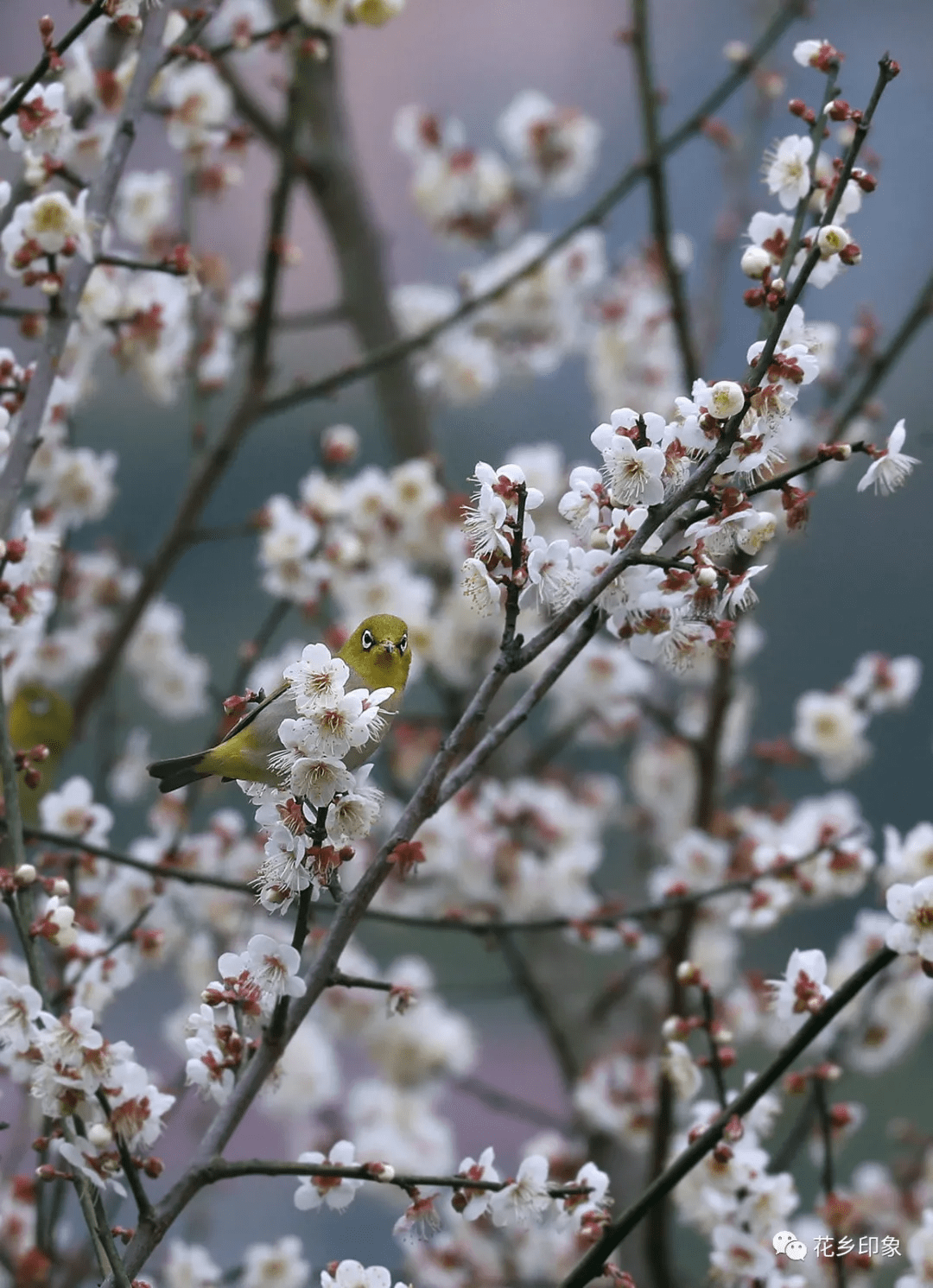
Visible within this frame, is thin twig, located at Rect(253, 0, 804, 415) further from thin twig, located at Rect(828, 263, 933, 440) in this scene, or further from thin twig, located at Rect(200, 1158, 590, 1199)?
thin twig, located at Rect(200, 1158, 590, 1199)

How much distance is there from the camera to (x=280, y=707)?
1.28 m

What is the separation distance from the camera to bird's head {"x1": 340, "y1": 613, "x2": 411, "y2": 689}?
4.12 feet

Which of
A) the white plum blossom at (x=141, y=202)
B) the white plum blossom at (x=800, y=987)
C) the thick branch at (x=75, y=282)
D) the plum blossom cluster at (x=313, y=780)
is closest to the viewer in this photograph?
the plum blossom cluster at (x=313, y=780)

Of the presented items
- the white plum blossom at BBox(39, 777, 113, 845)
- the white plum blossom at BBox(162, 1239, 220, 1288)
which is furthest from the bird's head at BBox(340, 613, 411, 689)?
the white plum blossom at BBox(162, 1239, 220, 1288)

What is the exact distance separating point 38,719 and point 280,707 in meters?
0.95

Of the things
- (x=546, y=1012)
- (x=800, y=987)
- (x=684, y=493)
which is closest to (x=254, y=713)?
(x=684, y=493)

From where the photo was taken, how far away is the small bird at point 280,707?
4.12ft

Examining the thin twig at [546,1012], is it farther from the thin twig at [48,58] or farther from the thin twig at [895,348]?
the thin twig at [48,58]

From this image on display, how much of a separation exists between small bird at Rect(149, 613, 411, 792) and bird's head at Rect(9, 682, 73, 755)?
2.59 feet

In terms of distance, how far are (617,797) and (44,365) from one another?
9.58 ft

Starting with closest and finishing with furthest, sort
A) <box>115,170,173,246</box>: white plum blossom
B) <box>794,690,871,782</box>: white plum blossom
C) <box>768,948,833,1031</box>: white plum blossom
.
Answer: <box>768,948,833,1031</box>: white plum blossom
<box>115,170,173,246</box>: white plum blossom
<box>794,690,871,782</box>: white plum blossom

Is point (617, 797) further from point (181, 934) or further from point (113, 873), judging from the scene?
point (113, 873)

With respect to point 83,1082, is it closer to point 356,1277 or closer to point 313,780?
point 356,1277

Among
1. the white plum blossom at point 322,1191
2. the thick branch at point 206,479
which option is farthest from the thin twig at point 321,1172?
the thick branch at point 206,479
